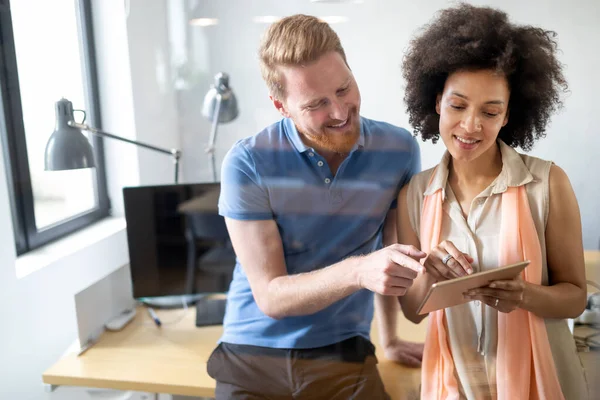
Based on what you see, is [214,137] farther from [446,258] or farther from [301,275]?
[446,258]

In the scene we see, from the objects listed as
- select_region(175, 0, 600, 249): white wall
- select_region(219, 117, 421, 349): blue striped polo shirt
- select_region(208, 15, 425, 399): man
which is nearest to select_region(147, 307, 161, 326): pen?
select_region(208, 15, 425, 399): man

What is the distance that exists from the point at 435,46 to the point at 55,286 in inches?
28.7

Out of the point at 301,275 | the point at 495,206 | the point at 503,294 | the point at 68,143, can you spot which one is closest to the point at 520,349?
the point at 503,294

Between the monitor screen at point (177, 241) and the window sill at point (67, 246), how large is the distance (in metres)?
0.04

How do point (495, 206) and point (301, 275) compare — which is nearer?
point (495, 206)

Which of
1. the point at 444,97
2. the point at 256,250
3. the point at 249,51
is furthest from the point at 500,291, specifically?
the point at 249,51

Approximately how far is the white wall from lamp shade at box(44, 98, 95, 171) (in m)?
0.31

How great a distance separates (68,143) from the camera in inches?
31.6

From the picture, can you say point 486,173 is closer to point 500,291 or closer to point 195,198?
point 500,291

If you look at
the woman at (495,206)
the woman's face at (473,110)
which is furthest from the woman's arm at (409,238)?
the woman's face at (473,110)

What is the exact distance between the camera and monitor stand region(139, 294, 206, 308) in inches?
38.2

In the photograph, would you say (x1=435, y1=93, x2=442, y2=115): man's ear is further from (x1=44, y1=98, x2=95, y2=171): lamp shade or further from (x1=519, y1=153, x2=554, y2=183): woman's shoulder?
(x1=44, y1=98, x2=95, y2=171): lamp shade

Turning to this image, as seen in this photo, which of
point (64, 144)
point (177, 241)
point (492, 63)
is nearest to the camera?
point (492, 63)

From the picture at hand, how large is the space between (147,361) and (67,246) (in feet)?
0.93
